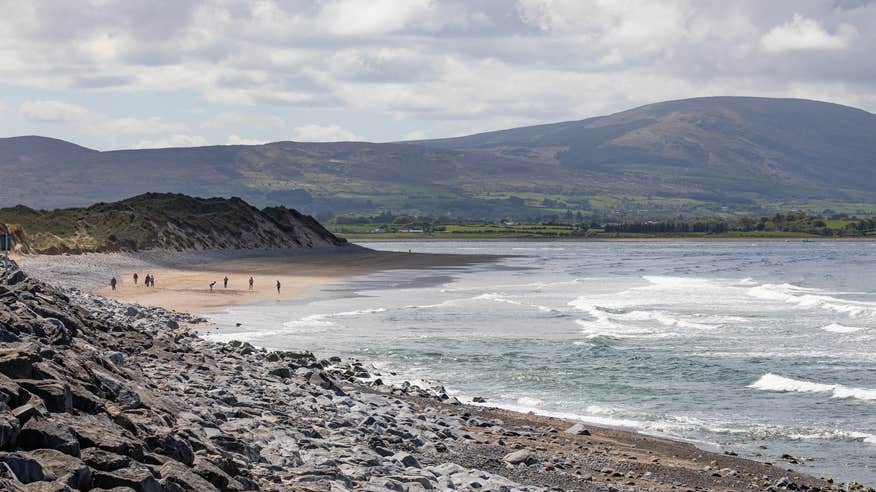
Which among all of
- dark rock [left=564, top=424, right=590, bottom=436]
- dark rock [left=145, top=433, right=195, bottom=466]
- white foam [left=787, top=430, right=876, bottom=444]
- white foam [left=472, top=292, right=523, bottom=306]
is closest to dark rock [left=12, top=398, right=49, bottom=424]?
dark rock [left=145, top=433, right=195, bottom=466]

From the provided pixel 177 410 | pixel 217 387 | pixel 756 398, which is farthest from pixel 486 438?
pixel 756 398

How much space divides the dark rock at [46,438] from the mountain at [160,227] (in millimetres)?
74855

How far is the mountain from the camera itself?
9431cm

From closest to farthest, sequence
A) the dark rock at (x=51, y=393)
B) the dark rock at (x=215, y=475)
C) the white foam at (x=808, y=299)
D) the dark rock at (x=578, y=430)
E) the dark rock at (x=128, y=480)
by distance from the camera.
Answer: the dark rock at (x=128, y=480), the dark rock at (x=215, y=475), the dark rock at (x=51, y=393), the dark rock at (x=578, y=430), the white foam at (x=808, y=299)

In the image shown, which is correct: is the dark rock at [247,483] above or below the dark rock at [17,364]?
below

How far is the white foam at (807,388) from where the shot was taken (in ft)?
101

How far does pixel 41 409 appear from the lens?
1292cm

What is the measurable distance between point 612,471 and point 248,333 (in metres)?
28.4

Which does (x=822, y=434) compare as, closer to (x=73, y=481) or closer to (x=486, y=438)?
(x=486, y=438)

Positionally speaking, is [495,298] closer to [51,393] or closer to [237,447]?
[237,447]

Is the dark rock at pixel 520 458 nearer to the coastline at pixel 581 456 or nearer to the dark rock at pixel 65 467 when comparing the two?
the coastline at pixel 581 456

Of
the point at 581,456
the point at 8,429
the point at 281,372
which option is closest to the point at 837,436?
the point at 581,456

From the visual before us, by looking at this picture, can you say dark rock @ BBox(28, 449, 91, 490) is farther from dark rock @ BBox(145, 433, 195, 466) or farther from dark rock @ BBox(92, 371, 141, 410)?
dark rock @ BBox(92, 371, 141, 410)

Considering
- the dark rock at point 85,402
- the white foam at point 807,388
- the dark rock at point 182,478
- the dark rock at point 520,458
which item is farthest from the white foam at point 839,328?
the dark rock at point 182,478
